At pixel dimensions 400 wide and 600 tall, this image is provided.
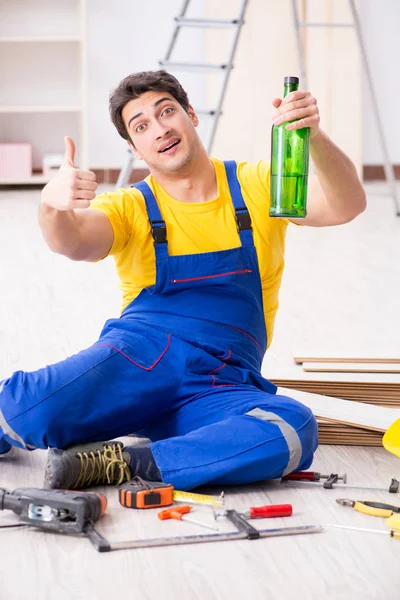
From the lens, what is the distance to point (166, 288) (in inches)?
90.2

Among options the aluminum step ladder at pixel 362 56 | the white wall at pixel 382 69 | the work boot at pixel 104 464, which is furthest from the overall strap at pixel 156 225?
the white wall at pixel 382 69

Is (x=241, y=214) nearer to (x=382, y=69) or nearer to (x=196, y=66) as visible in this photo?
(x=196, y=66)

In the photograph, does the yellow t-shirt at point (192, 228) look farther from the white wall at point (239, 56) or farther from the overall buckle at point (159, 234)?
the white wall at point (239, 56)

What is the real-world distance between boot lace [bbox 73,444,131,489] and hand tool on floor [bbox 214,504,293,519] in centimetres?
25

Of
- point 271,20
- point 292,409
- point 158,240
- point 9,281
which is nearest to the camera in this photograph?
point 292,409

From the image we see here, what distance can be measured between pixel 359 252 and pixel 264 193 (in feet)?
9.21

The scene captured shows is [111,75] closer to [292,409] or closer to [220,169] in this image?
[220,169]

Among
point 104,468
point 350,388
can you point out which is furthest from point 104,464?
point 350,388

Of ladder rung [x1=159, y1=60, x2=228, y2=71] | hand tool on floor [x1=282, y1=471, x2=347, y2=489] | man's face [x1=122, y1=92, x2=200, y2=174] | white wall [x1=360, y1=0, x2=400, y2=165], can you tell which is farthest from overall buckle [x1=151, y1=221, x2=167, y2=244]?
white wall [x1=360, y1=0, x2=400, y2=165]

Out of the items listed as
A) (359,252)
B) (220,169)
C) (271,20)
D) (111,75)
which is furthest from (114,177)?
(220,169)

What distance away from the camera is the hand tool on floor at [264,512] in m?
1.88

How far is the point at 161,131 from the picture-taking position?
229cm

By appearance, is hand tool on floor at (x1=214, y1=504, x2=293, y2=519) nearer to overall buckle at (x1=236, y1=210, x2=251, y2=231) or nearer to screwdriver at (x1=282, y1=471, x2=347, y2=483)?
screwdriver at (x1=282, y1=471, x2=347, y2=483)

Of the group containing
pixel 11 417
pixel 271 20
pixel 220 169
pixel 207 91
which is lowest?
pixel 11 417
